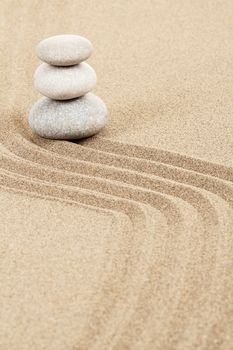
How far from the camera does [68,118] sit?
2.21 metres

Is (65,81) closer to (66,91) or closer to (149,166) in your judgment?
(66,91)

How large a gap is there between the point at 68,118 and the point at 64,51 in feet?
0.79

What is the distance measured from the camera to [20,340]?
1418 mm

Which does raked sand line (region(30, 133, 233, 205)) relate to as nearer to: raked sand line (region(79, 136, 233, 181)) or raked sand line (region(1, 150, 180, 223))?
raked sand line (region(79, 136, 233, 181))

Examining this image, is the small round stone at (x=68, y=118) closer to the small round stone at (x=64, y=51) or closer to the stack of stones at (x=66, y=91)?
the stack of stones at (x=66, y=91)

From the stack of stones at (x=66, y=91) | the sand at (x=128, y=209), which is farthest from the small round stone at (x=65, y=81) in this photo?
the sand at (x=128, y=209)

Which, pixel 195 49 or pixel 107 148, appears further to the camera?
pixel 195 49

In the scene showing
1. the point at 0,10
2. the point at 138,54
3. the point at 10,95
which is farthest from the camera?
the point at 0,10

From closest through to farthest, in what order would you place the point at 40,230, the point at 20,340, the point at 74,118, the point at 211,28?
the point at 20,340 < the point at 40,230 < the point at 74,118 < the point at 211,28

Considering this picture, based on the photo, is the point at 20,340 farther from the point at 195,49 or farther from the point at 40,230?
the point at 195,49

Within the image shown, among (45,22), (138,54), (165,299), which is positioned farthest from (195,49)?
(165,299)

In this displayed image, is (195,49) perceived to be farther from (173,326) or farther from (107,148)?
(173,326)

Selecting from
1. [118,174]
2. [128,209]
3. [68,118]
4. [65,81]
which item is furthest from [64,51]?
[128,209]

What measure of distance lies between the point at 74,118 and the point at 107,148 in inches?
6.4
